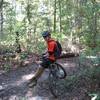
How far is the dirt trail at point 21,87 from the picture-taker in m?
9.66

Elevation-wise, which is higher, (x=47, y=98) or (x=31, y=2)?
(x=31, y=2)

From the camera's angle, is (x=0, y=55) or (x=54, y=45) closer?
(x=54, y=45)

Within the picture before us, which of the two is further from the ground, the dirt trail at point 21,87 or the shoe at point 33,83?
the shoe at point 33,83

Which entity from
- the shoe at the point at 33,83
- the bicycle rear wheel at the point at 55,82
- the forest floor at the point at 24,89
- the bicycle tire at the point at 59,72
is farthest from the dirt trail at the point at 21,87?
the bicycle tire at the point at 59,72

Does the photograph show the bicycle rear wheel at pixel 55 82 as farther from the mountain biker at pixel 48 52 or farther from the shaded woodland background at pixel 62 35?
the shaded woodland background at pixel 62 35

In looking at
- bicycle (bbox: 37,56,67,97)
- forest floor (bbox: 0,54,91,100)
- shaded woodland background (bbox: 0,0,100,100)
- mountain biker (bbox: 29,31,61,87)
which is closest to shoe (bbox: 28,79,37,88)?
forest floor (bbox: 0,54,91,100)

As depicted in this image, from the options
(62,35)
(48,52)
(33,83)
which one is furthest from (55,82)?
(62,35)

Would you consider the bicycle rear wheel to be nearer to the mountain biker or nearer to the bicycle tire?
the bicycle tire

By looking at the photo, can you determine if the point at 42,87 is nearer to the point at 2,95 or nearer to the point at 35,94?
the point at 35,94

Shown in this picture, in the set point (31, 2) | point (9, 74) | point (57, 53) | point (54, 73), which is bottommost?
point (9, 74)

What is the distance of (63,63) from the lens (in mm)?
14688

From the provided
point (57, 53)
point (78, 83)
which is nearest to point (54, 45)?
point (57, 53)

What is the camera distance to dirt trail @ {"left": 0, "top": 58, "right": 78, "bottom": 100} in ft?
31.7

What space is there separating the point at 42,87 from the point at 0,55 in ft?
22.5
